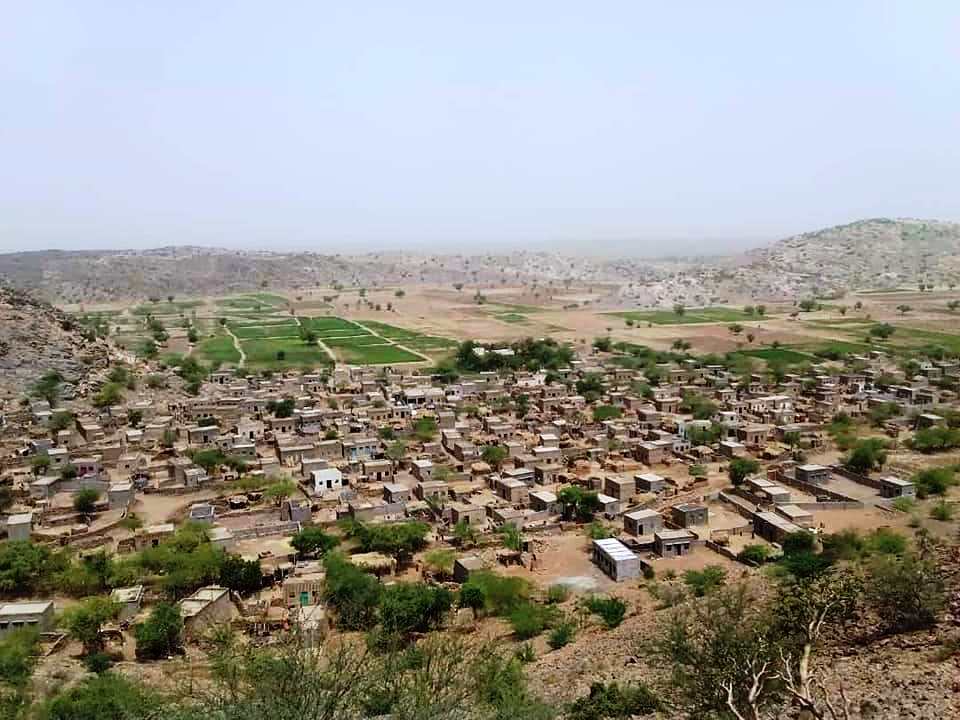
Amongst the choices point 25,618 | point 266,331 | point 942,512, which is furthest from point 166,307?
point 942,512

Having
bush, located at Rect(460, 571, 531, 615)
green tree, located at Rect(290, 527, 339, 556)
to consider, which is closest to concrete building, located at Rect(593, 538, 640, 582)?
bush, located at Rect(460, 571, 531, 615)

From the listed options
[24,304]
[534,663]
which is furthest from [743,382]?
[24,304]

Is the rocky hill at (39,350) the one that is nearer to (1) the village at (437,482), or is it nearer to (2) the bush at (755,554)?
(1) the village at (437,482)

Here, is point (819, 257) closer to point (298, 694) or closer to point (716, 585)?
point (716, 585)

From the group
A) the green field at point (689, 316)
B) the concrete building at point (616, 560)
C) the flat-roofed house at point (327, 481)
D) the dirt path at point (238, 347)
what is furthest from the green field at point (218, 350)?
the concrete building at point (616, 560)

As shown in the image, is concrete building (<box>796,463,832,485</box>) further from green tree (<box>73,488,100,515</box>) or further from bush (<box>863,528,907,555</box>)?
green tree (<box>73,488,100,515</box>)

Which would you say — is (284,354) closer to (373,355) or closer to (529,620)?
(373,355)
